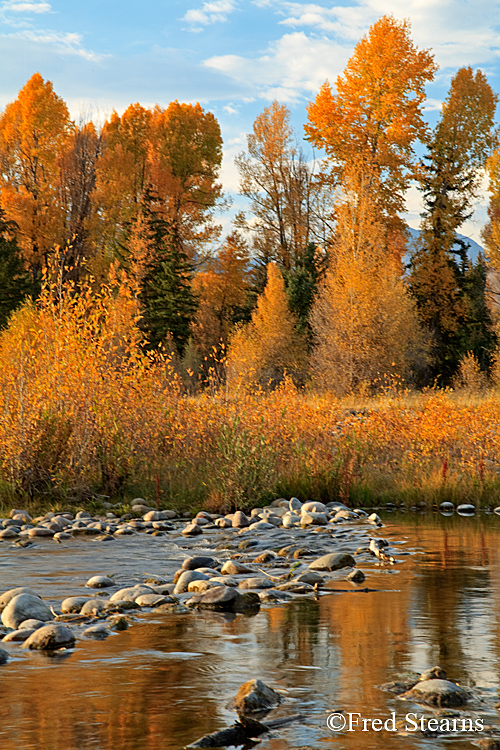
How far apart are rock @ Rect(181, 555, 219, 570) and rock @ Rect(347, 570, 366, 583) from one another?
116 centimetres

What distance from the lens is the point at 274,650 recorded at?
4121 mm

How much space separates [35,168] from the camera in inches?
1344

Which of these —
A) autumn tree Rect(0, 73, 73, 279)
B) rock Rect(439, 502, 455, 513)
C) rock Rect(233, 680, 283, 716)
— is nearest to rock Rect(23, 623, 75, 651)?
rock Rect(233, 680, 283, 716)

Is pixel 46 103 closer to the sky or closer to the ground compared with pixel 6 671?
closer to the sky

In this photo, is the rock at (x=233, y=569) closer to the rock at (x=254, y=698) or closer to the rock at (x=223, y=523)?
the rock at (x=223, y=523)

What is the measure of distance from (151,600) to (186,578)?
22.0 inches

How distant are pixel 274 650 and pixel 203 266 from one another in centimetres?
3843

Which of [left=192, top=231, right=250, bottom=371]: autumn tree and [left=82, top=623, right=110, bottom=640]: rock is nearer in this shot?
[left=82, top=623, right=110, bottom=640]: rock

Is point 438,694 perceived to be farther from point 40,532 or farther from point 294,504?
point 294,504

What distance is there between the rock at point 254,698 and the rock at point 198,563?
302 centimetres

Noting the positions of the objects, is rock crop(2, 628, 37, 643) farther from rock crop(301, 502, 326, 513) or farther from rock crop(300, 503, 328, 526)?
rock crop(301, 502, 326, 513)

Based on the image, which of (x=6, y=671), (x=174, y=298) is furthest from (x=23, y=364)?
(x=174, y=298)

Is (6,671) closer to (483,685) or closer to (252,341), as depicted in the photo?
(483,685)

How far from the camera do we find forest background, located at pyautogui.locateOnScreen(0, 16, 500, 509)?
10.1 metres
